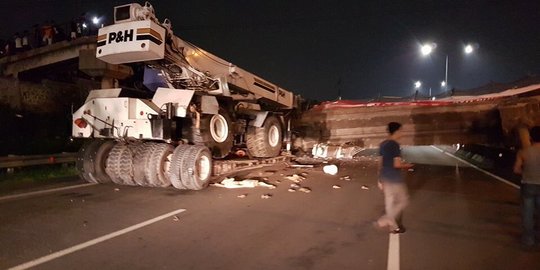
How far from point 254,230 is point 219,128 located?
19.5 feet

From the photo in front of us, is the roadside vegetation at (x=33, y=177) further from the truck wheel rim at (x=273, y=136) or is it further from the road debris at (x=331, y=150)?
the road debris at (x=331, y=150)

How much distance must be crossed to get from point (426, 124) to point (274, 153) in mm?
6054

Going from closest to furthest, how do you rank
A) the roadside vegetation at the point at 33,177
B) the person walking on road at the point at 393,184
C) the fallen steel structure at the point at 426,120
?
the person walking on road at the point at 393,184 → the roadside vegetation at the point at 33,177 → the fallen steel structure at the point at 426,120

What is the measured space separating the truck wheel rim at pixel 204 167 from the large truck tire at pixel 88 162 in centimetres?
267

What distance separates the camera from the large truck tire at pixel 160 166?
10.3 meters

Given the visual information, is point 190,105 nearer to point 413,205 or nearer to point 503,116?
point 413,205

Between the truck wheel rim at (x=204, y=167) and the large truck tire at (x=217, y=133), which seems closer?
the truck wheel rim at (x=204, y=167)

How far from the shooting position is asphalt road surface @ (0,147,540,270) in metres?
5.45

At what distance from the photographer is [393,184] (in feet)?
22.2

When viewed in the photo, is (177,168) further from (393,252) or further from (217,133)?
(393,252)

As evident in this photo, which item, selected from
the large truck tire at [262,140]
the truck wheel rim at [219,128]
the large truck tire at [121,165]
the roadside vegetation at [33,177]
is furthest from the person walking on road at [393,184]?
the roadside vegetation at [33,177]

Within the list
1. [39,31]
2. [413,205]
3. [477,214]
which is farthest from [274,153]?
[39,31]

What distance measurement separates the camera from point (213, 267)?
5191mm

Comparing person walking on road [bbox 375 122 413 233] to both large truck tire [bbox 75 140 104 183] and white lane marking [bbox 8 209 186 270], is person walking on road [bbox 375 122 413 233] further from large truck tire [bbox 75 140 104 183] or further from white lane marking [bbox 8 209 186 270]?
large truck tire [bbox 75 140 104 183]
